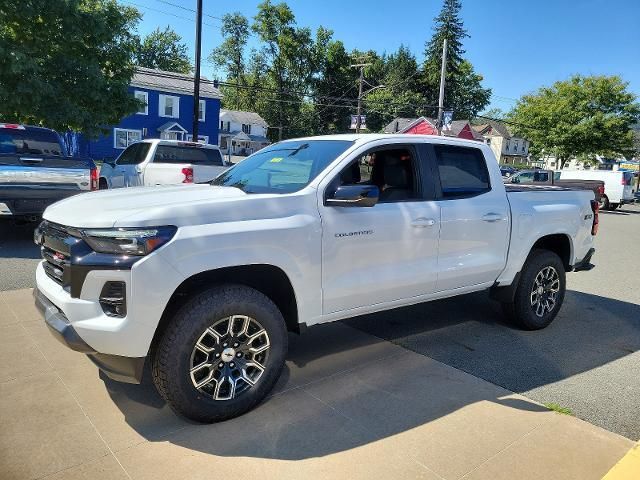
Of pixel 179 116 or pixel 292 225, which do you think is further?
pixel 179 116

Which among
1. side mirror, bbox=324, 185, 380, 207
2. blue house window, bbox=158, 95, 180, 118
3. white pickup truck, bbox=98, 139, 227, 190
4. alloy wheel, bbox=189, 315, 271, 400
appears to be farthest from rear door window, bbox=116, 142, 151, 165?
blue house window, bbox=158, 95, 180, 118

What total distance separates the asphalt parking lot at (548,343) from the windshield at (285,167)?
1.94 metres

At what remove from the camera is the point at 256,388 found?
3389 mm

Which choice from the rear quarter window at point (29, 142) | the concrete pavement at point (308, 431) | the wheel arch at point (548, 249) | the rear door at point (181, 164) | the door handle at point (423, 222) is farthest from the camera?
the rear door at point (181, 164)

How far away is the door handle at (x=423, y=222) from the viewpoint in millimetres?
4063

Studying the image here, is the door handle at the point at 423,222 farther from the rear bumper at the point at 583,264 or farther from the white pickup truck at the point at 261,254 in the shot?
the rear bumper at the point at 583,264

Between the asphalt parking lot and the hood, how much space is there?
92.4 inches

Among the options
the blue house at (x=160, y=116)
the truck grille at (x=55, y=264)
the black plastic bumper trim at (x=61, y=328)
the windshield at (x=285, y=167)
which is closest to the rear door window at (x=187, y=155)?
the windshield at (x=285, y=167)

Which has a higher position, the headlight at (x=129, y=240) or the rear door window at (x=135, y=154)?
the rear door window at (x=135, y=154)

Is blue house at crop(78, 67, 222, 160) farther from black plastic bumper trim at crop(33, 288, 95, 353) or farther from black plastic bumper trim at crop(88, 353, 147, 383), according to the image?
black plastic bumper trim at crop(88, 353, 147, 383)

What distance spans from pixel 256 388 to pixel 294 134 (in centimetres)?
6099

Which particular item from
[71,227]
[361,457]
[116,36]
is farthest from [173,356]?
[116,36]

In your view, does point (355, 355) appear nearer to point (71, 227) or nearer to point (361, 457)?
point (361, 457)

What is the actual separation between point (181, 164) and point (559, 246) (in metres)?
7.02
